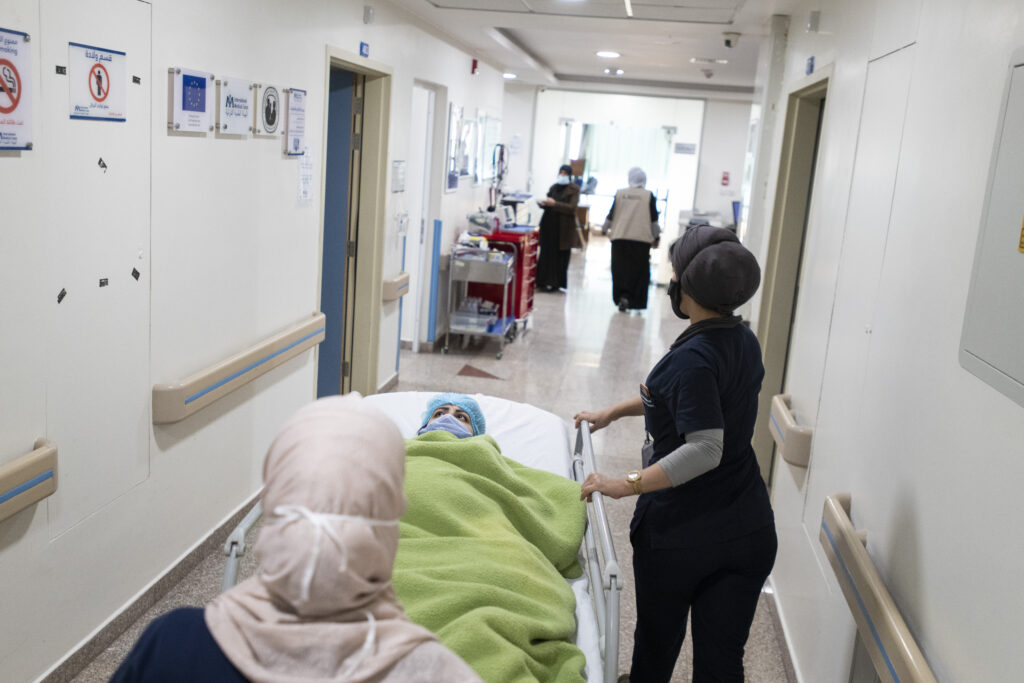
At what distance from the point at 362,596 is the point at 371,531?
10 centimetres

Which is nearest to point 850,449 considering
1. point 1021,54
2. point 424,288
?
point 1021,54

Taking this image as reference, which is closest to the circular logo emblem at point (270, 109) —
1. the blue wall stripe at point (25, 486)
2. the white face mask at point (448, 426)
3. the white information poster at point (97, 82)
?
the white information poster at point (97, 82)

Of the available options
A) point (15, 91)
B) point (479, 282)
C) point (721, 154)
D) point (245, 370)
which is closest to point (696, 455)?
point (15, 91)

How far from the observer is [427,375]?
7.17 m

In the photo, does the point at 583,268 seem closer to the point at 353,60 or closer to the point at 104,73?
the point at 353,60

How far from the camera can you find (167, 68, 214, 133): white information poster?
3176mm

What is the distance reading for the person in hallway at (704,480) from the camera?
88.2 inches

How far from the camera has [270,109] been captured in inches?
157

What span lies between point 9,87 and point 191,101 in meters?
0.98

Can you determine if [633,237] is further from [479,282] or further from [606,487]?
[606,487]

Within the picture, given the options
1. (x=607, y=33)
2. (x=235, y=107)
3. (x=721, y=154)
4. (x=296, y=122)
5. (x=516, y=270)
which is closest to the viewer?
(x=235, y=107)

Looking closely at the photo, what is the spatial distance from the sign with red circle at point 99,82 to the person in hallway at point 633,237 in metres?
7.77

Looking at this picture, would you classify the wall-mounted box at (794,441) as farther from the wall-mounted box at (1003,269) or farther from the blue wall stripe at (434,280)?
the blue wall stripe at (434,280)

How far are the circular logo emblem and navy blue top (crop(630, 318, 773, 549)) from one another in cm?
236
